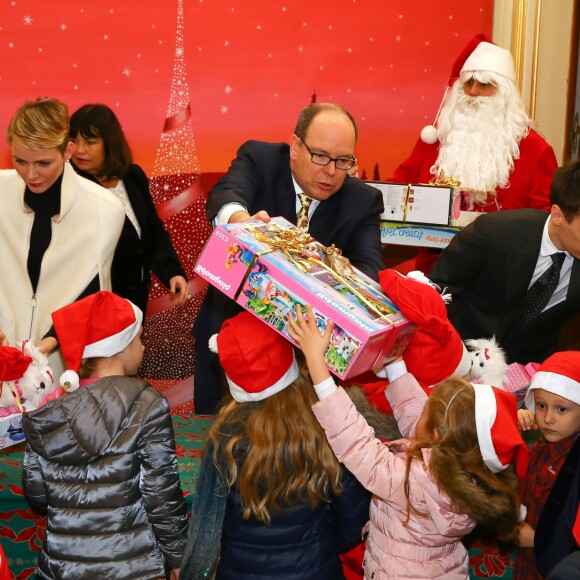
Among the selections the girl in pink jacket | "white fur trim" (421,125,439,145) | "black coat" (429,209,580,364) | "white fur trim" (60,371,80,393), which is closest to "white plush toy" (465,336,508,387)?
"black coat" (429,209,580,364)

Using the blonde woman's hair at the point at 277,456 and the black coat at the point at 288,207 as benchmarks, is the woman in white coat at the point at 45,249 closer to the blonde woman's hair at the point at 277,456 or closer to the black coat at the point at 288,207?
the black coat at the point at 288,207

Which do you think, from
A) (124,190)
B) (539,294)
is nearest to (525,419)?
(539,294)

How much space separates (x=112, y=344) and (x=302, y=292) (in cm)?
75

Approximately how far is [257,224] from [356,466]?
85 centimetres

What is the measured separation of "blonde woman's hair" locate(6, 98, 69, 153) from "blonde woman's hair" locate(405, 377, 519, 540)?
1.93m

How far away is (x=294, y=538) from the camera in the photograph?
8.64ft

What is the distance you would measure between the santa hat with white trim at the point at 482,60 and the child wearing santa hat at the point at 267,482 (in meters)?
3.25

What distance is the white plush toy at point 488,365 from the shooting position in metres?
3.09

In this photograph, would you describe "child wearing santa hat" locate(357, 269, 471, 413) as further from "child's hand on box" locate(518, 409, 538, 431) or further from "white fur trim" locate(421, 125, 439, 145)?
"white fur trim" locate(421, 125, 439, 145)

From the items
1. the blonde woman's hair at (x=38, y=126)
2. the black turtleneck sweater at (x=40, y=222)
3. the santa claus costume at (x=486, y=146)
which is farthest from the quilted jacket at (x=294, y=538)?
the santa claus costume at (x=486, y=146)

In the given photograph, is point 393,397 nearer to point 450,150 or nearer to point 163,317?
point 450,150

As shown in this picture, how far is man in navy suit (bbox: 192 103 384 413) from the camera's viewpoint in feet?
11.3

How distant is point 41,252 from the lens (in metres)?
3.75

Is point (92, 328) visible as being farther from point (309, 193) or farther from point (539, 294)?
point (539, 294)
